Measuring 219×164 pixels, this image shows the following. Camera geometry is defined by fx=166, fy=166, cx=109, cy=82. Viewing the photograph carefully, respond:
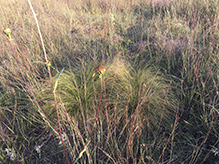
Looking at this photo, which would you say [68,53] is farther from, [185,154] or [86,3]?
[86,3]

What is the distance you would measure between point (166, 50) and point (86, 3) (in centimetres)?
351

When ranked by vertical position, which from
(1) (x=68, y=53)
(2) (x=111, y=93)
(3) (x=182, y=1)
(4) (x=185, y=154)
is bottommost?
(4) (x=185, y=154)

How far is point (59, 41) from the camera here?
9.01 feet

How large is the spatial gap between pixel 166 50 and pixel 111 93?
1.16m

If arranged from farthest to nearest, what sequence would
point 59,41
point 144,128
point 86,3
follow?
point 86,3 → point 59,41 → point 144,128

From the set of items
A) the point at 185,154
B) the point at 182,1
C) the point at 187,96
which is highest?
the point at 182,1

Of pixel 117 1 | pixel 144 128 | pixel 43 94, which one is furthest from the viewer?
pixel 117 1

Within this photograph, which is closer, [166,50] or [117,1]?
[166,50]

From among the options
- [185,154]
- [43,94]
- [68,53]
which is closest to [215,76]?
[185,154]

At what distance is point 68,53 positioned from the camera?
2580mm

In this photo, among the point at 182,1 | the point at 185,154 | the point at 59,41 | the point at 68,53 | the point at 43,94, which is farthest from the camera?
the point at 182,1

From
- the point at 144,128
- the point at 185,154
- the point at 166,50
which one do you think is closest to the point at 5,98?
the point at 144,128

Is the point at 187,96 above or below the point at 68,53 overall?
below

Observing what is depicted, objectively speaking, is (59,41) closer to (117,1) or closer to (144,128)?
(144,128)
